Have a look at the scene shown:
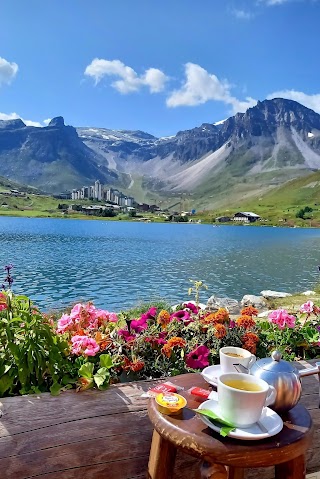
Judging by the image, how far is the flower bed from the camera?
374 cm

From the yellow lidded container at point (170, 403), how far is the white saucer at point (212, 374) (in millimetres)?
321

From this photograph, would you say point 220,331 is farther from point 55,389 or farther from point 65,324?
point 55,389

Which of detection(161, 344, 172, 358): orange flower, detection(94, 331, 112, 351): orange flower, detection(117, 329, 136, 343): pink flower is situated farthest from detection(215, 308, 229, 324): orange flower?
detection(94, 331, 112, 351): orange flower

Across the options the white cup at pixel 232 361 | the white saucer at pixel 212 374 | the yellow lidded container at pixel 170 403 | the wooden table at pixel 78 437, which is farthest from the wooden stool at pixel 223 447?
the wooden table at pixel 78 437

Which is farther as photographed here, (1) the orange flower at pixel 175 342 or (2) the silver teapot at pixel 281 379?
(1) the orange flower at pixel 175 342

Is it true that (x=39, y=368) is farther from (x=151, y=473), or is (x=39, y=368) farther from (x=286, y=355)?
(x=286, y=355)

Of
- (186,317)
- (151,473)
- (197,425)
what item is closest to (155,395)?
(197,425)

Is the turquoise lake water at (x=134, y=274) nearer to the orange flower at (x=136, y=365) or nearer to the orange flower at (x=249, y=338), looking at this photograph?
the orange flower at (x=249, y=338)

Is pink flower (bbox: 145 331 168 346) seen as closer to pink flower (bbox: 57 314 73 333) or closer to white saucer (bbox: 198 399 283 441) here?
pink flower (bbox: 57 314 73 333)

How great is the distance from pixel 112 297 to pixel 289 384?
25.7 m

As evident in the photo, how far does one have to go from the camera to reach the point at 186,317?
16.6 ft

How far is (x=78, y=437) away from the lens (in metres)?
3.37

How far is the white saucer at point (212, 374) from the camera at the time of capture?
10.1 ft

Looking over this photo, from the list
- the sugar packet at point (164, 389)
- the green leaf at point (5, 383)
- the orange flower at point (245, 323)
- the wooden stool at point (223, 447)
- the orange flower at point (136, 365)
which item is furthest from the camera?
the orange flower at point (245, 323)
